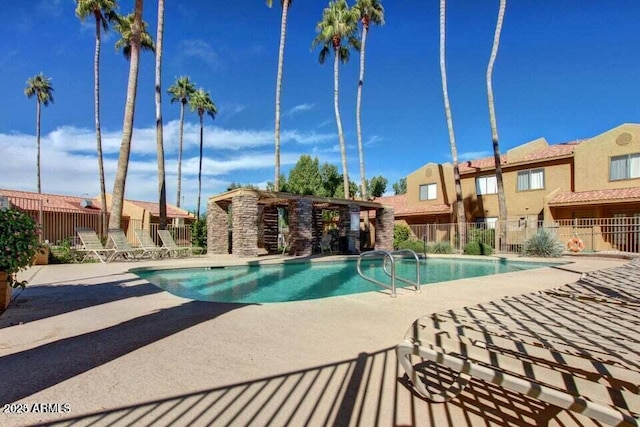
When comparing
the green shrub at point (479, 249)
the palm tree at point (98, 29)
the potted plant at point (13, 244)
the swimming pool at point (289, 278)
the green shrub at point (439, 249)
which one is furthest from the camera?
the palm tree at point (98, 29)

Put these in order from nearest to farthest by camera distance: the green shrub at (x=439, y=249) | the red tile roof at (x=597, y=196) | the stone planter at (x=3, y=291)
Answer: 1. the stone planter at (x=3, y=291)
2. the red tile roof at (x=597, y=196)
3. the green shrub at (x=439, y=249)

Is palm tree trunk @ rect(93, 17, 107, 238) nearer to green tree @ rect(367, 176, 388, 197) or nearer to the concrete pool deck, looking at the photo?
the concrete pool deck

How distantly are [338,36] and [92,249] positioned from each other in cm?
2047

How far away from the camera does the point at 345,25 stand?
82.6 feet

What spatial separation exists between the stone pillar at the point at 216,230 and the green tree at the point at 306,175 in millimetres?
13737

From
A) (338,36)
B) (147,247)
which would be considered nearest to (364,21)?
(338,36)

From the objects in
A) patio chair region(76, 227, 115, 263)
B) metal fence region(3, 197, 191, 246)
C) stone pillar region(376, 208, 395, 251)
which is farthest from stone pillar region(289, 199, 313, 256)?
metal fence region(3, 197, 191, 246)

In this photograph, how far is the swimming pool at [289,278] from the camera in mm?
8836

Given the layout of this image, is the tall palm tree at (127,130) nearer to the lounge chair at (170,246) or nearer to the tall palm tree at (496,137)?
the lounge chair at (170,246)

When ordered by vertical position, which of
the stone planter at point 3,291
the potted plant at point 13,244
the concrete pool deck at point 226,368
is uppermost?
the potted plant at point 13,244

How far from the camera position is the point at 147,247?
15.7 meters

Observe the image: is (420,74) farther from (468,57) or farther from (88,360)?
(88,360)

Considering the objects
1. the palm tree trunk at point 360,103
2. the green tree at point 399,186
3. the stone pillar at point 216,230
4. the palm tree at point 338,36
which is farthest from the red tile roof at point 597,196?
the green tree at point 399,186

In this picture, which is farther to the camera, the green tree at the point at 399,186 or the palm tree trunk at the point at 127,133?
the green tree at the point at 399,186
